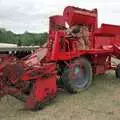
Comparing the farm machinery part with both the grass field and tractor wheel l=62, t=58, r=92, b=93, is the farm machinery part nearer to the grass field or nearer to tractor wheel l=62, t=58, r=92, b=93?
the grass field

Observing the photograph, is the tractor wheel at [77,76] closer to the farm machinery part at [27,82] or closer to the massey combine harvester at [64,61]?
the massey combine harvester at [64,61]

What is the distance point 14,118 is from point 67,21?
12.1 ft

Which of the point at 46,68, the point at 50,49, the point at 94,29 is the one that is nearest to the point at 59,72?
the point at 50,49

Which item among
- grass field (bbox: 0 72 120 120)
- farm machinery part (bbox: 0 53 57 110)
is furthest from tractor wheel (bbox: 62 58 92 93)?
farm machinery part (bbox: 0 53 57 110)

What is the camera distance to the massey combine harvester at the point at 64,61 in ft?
22.6

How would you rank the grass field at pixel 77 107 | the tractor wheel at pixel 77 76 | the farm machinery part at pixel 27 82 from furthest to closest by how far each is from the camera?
the tractor wheel at pixel 77 76, the farm machinery part at pixel 27 82, the grass field at pixel 77 107

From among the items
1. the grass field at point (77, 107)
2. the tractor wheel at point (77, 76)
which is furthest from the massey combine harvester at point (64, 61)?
the grass field at point (77, 107)

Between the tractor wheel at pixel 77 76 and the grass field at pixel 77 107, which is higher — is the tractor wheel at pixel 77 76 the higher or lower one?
the higher one

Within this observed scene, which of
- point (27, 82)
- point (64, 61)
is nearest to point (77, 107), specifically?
point (27, 82)

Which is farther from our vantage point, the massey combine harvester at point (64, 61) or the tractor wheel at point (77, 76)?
the tractor wheel at point (77, 76)

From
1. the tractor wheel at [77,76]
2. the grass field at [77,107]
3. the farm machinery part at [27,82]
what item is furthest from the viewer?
the tractor wheel at [77,76]

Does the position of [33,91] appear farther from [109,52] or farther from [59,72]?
[109,52]

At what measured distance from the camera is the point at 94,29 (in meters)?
9.62

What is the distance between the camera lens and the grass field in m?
6.44
